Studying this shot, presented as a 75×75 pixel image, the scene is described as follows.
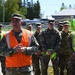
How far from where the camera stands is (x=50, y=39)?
26.4 feet

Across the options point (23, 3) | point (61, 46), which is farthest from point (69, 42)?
point (23, 3)

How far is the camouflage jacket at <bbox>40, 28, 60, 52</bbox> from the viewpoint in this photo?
803 centimetres

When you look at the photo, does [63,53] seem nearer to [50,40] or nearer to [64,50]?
[64,50]

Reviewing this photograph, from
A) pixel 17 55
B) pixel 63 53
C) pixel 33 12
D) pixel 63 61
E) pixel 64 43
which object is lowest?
pixel 33 12

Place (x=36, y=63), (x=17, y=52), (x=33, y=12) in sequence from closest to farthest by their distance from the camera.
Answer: (x=17, y=52)
(x=36, y=63)
(x=33, y=12)

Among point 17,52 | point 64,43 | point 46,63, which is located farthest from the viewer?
point 64,43

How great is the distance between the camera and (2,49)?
5270mm

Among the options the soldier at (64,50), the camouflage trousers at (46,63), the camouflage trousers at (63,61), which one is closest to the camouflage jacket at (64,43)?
the soldier at (64,50)

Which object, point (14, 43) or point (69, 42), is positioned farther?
point (69, 42)

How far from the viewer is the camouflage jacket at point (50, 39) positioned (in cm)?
803

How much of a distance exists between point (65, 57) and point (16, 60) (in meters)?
3.83

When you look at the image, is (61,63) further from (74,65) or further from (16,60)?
(16,60)

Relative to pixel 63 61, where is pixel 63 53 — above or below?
above

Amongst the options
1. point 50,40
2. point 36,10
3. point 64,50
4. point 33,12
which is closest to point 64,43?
point 64,50
